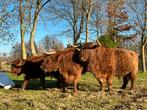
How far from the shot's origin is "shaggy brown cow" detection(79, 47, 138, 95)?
1433 cm

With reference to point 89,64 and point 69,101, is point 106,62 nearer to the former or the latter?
point 89,64

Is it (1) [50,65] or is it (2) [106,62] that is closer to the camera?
(2) [106,62]

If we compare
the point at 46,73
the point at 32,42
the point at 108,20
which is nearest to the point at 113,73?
the point at 46,73

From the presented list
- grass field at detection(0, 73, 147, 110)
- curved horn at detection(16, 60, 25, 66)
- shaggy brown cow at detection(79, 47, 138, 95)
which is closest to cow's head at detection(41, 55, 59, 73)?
grass field at detection(0, 73, 147, 110)

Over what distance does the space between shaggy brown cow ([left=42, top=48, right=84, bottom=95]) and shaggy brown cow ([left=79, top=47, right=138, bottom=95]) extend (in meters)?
0.37

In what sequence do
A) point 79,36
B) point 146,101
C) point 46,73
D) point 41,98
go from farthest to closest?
point 79,36
point 46,73
point 41,98
point 146,101

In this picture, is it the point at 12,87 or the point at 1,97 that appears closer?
the point at 1,97

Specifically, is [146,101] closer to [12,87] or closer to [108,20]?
[12,87]

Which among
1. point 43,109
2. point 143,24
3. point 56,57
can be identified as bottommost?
point 43,109

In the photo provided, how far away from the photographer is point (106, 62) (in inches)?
571

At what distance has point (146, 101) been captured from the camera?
11891 millimetres

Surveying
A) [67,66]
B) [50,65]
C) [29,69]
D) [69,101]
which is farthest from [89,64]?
[29,69]

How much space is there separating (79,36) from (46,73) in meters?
27.7

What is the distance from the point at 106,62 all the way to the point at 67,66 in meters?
1.47
